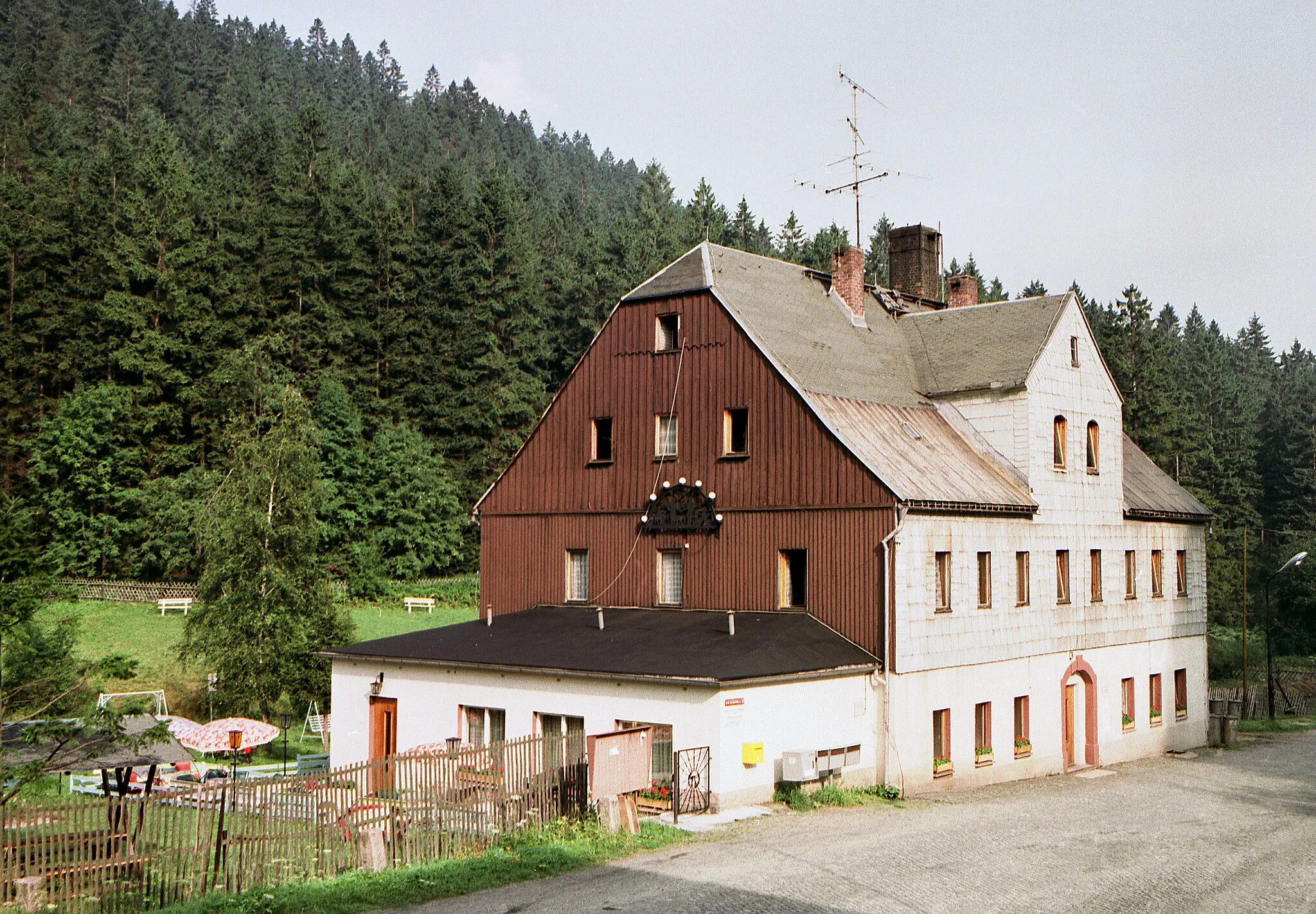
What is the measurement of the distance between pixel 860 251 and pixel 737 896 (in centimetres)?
2429

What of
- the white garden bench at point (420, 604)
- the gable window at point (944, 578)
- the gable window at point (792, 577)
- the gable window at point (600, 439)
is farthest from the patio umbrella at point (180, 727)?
the white garden bench at point (420, 604)

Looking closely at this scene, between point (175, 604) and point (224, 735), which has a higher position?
point (175, 604)

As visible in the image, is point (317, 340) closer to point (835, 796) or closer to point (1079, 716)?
point (1079, 716)

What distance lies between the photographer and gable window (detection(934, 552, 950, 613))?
28484mm

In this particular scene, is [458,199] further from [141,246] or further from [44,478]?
[44,478]

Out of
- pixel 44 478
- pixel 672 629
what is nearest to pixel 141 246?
pixel 44 478

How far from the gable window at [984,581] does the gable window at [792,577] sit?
4.48m

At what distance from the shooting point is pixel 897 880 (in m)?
17.0

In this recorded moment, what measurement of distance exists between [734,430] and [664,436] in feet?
6.65

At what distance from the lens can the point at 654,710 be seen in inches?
941

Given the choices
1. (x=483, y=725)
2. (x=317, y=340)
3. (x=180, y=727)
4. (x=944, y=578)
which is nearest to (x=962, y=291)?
(x=944, y=578)

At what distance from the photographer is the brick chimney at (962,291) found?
4075 cm

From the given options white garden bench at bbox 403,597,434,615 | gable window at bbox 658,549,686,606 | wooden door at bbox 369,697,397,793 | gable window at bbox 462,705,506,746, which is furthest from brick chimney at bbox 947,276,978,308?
white garden bench at bbox 403,597,434,615

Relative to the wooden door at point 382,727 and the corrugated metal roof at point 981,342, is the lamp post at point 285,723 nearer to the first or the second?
the wooden door at point 382,727
